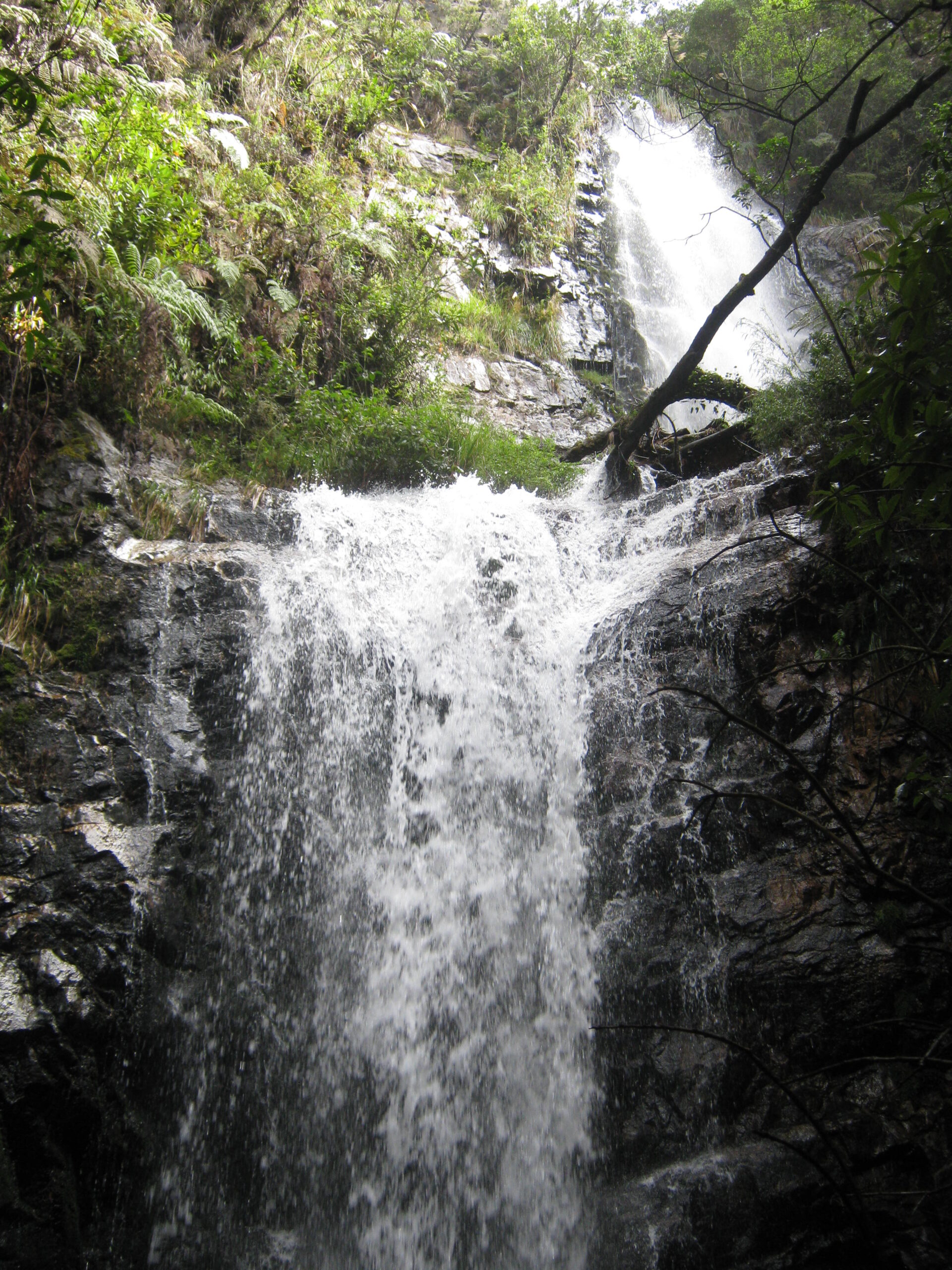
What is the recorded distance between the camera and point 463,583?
6.11 metres

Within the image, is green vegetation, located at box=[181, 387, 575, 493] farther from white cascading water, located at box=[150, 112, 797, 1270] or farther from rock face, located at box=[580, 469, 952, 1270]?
rock face, located at box=[580, 469, 952, 1270]

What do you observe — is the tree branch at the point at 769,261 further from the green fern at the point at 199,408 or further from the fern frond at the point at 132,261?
the fern frond at the point at 132,261

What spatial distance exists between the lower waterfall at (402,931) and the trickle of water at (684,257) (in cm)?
720

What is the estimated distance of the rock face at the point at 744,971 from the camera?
326 centimetres

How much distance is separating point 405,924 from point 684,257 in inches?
567

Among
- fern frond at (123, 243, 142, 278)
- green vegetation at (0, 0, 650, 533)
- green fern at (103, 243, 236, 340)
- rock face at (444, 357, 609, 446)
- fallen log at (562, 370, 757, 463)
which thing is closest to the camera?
green vegetation at (0, 0, 650, 533)

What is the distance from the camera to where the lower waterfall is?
3.68 meters

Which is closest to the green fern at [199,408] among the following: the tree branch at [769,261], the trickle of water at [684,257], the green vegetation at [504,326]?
the tree branch at [769,261]

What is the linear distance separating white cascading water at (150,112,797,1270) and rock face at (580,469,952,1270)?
0.95ft

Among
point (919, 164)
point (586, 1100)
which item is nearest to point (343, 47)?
point (919, 164)

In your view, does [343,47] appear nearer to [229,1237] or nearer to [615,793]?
[615,793]

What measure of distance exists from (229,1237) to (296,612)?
3628 millimetres

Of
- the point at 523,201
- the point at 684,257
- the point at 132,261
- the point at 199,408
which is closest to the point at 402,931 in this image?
the point at 199,408

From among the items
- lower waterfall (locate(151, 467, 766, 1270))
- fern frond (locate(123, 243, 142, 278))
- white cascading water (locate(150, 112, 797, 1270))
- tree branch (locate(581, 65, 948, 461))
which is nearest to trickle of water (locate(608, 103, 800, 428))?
tree branch (locate(581, 65, 948, 461))
